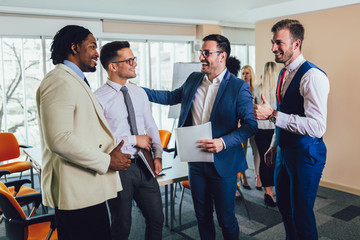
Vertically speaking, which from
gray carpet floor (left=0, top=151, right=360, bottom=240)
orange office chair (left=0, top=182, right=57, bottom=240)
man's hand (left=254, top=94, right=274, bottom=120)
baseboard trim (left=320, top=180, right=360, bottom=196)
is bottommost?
gray carpet floor (left=0, top=151, right=360, bottom=240)

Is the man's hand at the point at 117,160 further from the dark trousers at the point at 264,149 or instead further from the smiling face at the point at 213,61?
the dark trousers at the point at 264,149

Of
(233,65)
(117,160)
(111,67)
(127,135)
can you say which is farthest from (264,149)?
(117,160)

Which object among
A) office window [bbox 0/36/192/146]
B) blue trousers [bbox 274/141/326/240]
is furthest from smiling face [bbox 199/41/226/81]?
office window [bbox 0/36/192/146]

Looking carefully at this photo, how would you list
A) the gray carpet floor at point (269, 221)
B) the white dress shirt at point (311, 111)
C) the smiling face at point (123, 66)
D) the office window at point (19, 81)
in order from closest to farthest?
the white dress shirt at point (311, 111) < the smiling face at point (123, 66) < the gray carpet floor at point (269, 221) < the office window at point (19, 81)

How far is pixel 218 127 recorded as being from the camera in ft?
6.99

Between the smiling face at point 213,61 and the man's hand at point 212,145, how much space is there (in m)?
0.48

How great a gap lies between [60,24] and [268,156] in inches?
178

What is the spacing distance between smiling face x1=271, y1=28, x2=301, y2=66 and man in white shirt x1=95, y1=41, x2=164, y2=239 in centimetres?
94

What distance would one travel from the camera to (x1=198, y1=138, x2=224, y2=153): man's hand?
1999mm

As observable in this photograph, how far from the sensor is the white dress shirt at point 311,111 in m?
1.83

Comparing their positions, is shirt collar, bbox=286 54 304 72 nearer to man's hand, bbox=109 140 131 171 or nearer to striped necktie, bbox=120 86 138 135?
striped necktie, bbox=120 86 138 135

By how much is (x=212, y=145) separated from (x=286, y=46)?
0.78m

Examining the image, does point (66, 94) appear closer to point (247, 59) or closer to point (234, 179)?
point (234, 179)

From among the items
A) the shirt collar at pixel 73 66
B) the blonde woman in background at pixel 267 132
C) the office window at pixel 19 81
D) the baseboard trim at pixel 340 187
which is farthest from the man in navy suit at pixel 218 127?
the office window at pixel 19 81
